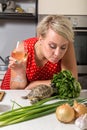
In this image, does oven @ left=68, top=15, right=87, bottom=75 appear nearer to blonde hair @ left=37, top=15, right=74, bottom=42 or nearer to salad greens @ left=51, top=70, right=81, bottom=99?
blonde hair @ left=37, top=15, right=74, bottom=42

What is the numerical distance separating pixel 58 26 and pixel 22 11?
1.45 m

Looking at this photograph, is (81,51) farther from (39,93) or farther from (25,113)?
(25,113)

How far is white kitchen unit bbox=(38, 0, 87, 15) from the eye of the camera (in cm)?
247

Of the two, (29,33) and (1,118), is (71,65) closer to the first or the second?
(1,118)

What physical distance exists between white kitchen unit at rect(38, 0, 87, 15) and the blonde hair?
0.91 metres

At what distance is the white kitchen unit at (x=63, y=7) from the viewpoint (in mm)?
2469

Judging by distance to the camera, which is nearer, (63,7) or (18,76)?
(18,76)

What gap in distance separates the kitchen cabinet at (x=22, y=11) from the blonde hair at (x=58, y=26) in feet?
3.90

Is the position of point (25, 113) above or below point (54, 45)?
below

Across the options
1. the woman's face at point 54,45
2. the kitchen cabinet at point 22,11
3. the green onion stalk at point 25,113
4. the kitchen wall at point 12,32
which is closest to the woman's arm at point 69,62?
the woman's face at point 54,45

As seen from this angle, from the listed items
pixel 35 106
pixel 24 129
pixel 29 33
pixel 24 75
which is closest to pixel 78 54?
pixel 29 33

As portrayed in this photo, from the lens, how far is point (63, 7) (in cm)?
248

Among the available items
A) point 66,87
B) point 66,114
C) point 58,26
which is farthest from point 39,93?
point 58,26

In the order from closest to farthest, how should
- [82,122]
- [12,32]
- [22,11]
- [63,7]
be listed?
[82,122] → [63,7] → [22,11] → [12,32]
